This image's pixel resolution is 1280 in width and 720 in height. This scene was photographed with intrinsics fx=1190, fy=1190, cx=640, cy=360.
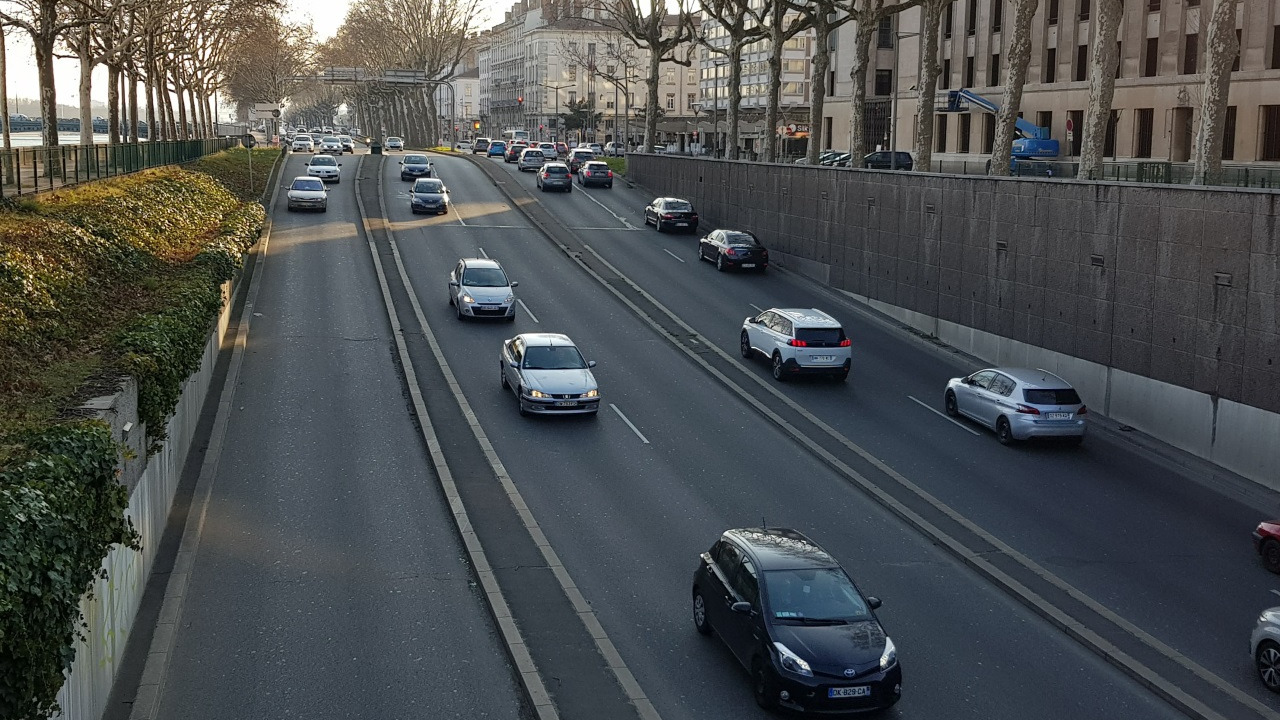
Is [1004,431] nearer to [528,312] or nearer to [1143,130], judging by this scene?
[528,312]

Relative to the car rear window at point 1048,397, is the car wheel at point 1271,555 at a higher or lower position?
lower

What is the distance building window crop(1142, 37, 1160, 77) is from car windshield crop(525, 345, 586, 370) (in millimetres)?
38361

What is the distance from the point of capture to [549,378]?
25.8 m

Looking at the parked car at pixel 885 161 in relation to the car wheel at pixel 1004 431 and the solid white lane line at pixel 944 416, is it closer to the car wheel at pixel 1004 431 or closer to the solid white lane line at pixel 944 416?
the solid white lane line at pixel 944 416

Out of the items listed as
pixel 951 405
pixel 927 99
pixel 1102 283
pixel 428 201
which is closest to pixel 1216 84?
pixel 1102 283

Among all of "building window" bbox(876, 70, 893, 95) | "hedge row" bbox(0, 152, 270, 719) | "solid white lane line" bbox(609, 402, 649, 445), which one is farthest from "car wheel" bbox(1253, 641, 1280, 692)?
"building window" bbox(876, 70, 893, 95)

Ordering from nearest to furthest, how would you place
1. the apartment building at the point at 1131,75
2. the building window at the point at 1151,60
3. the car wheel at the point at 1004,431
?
the car wheel at the point at 1004,431 → the apartment building at the point at 1131,75 → the building window at the point at 1151,60

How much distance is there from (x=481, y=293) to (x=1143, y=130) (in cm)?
3472

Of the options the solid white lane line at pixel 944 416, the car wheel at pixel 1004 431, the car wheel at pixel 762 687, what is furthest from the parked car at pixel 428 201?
the car wheel at pixel 762 687

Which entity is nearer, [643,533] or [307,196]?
[643,533]

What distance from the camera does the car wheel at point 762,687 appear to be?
13156 millimetres

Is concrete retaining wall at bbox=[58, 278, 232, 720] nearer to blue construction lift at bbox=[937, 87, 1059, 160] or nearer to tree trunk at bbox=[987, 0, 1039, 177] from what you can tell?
tree trunk at bbox=[987, 0, 1039, 177]

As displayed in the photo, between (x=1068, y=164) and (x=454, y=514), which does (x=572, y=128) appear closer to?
(x=1068, y=164)

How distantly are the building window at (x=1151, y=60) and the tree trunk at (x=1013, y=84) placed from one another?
69.7 feet
